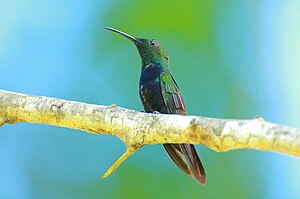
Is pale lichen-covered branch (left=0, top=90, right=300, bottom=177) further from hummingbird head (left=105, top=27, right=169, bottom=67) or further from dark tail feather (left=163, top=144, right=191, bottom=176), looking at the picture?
hummingbird head (left=105, top=27, right=169, bottom=67)

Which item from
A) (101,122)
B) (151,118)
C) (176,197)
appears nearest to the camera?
(151,118)

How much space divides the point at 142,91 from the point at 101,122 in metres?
0.96

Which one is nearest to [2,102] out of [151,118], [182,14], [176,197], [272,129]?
[151,118]

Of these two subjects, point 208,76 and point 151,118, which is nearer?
point 151,118

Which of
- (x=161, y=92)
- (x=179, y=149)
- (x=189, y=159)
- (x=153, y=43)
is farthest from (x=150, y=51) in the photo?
(x=189, y=159)

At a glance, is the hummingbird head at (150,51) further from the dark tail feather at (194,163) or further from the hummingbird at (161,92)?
the dark tail feather at (194,163)

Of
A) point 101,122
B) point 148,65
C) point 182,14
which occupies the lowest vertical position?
point 101,122

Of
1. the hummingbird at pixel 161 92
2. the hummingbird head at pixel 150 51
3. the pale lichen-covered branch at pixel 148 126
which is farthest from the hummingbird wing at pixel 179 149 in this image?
the pale lichen-covered branch at pixel 148 126

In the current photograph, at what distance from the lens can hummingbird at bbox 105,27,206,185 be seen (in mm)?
2933

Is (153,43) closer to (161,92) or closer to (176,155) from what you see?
(161,92)

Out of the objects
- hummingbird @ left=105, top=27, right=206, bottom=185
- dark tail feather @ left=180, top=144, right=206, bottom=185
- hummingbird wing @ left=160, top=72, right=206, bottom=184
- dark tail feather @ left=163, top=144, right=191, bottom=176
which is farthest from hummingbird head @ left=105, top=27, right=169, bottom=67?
dark tail feather @ left=180, top=144, right=206, bottom=185

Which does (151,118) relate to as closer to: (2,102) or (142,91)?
(2,102)

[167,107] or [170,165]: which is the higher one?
[167,107]

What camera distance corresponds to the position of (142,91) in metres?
3.51
